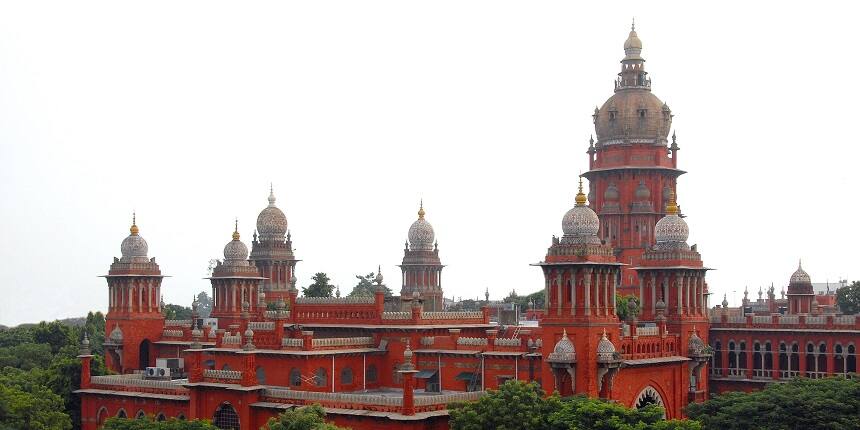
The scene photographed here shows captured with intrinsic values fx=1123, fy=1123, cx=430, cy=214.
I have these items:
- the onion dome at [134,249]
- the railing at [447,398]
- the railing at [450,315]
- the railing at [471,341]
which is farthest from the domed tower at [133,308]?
the railing at [447,398]

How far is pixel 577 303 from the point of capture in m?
44.4

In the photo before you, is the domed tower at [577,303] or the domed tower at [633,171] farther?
the domed tower at [633,171]

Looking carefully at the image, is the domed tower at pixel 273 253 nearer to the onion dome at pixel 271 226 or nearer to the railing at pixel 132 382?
the onion dome at pixel 271 226

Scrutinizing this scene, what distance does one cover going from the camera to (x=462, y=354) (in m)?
49.0

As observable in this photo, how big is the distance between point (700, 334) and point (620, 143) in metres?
15.7

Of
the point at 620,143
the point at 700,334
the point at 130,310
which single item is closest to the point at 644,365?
the point at 700,334

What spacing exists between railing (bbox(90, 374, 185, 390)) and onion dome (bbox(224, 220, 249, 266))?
34.8 feet

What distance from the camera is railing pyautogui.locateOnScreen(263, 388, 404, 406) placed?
43.6m

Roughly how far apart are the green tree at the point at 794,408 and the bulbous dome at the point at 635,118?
21747mm

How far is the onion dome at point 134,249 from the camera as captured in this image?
61.6 metres

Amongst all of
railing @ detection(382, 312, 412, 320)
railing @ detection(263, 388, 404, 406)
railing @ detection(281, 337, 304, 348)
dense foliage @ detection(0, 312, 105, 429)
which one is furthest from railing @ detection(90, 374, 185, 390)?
railing @ detection(382, 312, 412, 320)

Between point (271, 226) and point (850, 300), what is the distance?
3935 cm

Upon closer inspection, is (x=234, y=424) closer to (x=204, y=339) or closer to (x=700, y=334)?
(x=204, y=339)

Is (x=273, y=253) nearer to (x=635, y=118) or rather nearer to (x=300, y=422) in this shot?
(x=635, y=118)
